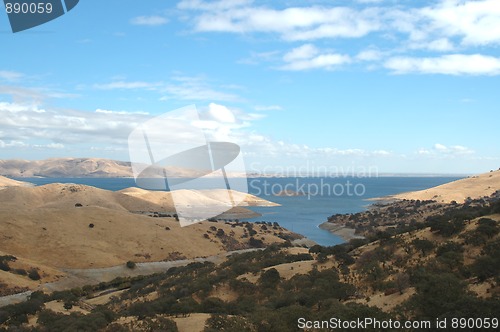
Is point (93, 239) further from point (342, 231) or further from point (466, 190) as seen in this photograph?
point (466, 190)

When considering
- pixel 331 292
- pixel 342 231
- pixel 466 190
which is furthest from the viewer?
pixel 466 190

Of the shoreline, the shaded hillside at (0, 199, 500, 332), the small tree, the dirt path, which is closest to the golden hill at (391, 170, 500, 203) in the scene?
the shoreline

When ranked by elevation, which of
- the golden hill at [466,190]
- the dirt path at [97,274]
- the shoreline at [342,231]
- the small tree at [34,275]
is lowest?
the shoreline at [342,231]

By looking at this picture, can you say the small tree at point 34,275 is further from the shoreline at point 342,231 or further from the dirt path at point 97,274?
the shoreline at point 342,231

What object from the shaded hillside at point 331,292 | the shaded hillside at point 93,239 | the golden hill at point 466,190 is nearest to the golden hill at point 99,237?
the shaded hillside at point 93,239

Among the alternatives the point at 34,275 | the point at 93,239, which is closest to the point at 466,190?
the point at 93,239

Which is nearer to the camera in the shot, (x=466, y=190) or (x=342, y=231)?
(x=342, y=231)

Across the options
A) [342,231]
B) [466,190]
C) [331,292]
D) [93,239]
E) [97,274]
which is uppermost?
[331,292]

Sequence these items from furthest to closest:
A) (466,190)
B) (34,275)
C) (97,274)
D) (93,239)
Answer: (466,190), (93,239), (97,274), (34,275)

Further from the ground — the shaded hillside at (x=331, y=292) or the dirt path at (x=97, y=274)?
the shaded hillside at (x=331, y=292)

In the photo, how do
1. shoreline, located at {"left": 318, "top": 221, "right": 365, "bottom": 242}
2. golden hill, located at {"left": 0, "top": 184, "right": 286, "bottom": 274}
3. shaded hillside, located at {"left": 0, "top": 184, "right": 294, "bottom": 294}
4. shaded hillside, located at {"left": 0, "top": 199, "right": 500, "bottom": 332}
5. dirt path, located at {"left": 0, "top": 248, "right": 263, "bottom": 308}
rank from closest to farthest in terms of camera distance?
shaded hillside, located at {"left": 0, "top": 199, "right": 500, "bottom": 332}
dirt path, located at {"left": 0, "top": 248, "right": 263, "bottom": 308}
shaded hillside, located at {"left": 0, "top": 184, "right": 294, "bottom": 294}
golden hill, located at {"left": 0, "top": 184, "right": 286, "bottom": 274}
shoreline, located at {"left": 318, "top": 221, "right": 365, "bottom": 242}

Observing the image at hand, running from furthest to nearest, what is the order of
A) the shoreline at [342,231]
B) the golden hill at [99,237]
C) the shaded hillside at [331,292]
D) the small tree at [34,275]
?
the shoreline at [342,231], the golden hill at [99,237], the small tree at [34,275], the shaded hillside at [331,292]

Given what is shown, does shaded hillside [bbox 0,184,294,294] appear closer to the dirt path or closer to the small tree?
the small tree

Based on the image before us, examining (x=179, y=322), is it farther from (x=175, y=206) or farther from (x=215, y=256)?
(x=175, y=206)
